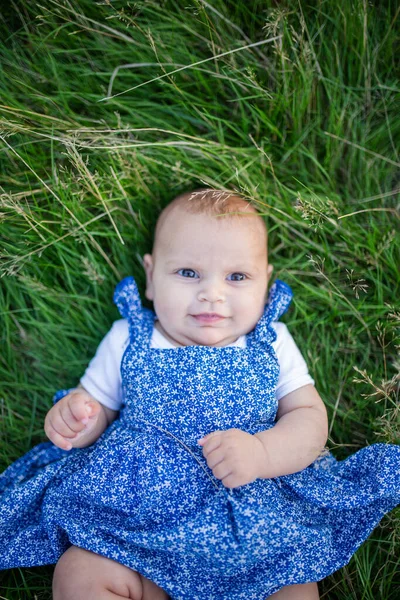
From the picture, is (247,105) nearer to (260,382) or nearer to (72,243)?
(72,243)

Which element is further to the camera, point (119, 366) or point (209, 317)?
point (119, 366)

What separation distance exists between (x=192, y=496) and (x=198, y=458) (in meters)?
0.14

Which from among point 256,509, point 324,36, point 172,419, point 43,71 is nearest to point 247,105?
point 324,36

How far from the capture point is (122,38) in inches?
107

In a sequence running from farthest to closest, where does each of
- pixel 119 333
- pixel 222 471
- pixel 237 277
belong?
pixel 119 333 → pixel 237 277 → pixel 222 471

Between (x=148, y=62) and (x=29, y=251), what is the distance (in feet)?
3.50

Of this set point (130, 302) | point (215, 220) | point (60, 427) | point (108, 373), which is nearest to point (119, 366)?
point (108, 373)

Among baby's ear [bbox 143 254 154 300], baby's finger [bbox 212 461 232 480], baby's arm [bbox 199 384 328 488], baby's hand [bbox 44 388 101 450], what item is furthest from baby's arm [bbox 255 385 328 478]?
baby's ear [bbox 143 254 154 300]

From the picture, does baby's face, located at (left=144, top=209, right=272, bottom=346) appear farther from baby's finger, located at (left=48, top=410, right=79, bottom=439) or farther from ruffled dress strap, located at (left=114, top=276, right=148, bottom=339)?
baby's finger, located at (left=48, top=410, right=79, bottom=439)

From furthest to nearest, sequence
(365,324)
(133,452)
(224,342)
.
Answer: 1. (365,324)
2. (224,342)
3. (133,452)

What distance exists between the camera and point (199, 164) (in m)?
2.77

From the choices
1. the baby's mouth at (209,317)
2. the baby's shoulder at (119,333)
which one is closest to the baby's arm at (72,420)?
the baby's shoulder at (119,333)

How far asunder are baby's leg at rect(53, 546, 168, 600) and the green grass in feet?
2.23

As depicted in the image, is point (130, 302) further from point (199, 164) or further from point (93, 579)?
point (93, 579)
